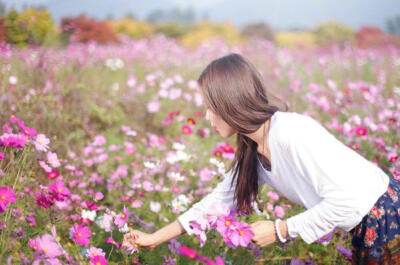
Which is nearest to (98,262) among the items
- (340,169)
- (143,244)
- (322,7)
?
(143,244)

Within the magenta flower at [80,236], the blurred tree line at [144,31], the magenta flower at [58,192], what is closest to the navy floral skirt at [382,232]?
the magenta flower at [80,236]

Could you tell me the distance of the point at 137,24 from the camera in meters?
18.9

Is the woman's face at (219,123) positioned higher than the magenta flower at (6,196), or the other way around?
the woman's face at (219,123)

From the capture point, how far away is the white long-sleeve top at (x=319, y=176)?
131 centimetres

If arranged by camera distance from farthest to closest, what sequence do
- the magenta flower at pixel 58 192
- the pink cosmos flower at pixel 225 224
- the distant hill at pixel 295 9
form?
the distant hill at pixel 295 9, the magenta flower at pixel 58 192, the pink cosmos flower at pixel 225 224

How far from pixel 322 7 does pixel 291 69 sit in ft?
614

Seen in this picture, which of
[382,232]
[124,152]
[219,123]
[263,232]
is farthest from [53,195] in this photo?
[124,152]

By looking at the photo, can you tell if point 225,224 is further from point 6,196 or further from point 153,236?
point 6,196

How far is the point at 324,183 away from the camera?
4.37ft

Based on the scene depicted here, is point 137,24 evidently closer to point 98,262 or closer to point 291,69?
point 291,69

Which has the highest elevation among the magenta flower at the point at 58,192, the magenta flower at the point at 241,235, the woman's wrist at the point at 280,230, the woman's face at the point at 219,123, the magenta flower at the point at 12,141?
the woman's face at the point at 219,123

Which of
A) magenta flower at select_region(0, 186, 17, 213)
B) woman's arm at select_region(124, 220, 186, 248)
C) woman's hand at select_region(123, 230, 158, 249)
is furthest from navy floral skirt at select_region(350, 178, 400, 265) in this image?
magenta flower at select_region(0, 186, 17, 213)

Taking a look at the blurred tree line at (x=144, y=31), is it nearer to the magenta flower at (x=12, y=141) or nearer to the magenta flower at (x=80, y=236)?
the magenta flower at (x=12, y=141)

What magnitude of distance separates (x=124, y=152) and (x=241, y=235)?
86.3 inches
